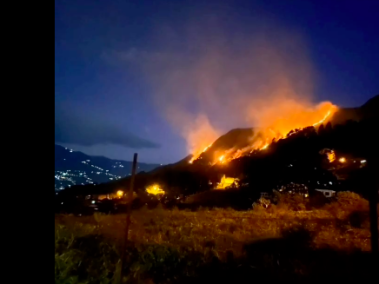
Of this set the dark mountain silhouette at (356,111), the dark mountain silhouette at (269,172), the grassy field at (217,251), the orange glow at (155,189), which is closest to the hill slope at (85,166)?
the dark mountain silhouette at (269,172)

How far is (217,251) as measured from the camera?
7434 mm

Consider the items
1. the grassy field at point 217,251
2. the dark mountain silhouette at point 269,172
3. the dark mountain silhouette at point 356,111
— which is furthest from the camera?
the dark mountain silhouette at point 356,111

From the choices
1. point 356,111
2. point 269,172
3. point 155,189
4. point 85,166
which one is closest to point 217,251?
point 269,172

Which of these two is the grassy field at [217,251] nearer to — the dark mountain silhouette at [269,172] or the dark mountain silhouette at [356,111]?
the dark mountain silhouette at [269,172]

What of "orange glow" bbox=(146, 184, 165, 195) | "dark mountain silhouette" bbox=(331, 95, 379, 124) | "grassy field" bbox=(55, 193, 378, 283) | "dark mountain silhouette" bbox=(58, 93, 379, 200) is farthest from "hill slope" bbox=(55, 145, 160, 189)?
"grassy field" bbox=(55, 193, 378, 283)

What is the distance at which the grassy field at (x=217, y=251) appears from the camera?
5965 millimetres

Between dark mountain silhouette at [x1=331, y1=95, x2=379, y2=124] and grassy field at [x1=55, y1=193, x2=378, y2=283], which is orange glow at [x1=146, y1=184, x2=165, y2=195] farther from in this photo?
dark mountain silhouette at [x1=331, y1=95, x2=379, y2=124]

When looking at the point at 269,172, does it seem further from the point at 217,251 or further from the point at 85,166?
the point at 85,166

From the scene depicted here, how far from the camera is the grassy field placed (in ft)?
19.6

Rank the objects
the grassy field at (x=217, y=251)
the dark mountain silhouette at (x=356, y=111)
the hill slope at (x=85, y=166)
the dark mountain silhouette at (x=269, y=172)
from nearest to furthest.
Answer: the grassy field at (x=217, y=251)
the dark mountain silhouette at (x=269, y=172)
the hill slope at (x=85, y=166)
the dark mountain silhouette at (x=356, y=111)

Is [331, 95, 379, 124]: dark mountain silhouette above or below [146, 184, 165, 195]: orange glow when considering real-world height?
above
